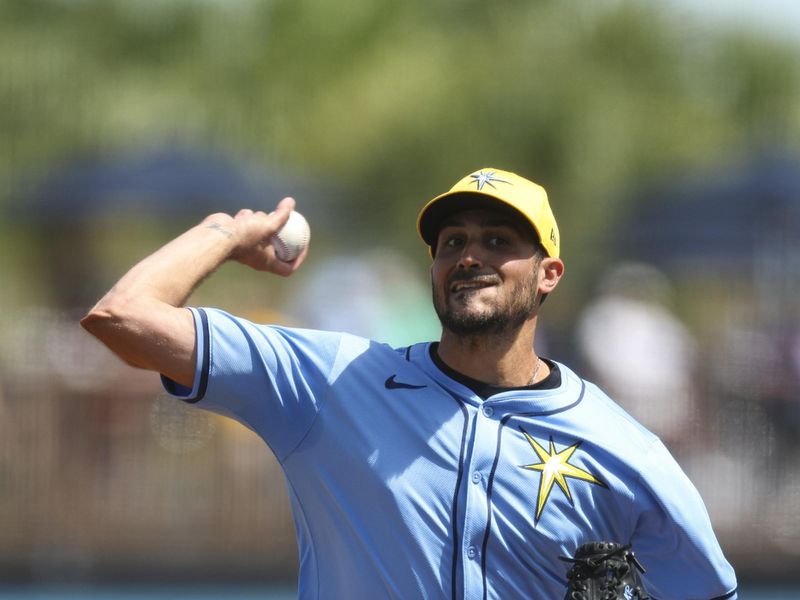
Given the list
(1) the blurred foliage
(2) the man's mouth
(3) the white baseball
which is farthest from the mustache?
(1) the blurred foliage

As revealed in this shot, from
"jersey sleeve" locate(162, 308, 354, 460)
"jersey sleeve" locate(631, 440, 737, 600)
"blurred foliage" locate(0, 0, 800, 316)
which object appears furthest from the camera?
"blurred foliage" locate(0, 0, 800, 316)

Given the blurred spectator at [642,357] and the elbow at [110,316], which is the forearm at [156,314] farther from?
the blurred spectator at [642,357]

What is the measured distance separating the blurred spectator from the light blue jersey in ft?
25.9

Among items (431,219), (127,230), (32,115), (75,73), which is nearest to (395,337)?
(431,219)

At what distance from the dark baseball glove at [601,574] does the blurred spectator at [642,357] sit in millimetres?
8223

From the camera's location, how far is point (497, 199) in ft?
13.8

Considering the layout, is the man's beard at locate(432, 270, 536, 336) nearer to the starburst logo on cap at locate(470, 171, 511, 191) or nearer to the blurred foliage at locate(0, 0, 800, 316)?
the starburst logo on cap at locate(470, 171, 511, 191)

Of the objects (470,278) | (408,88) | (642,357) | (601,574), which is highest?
(408,88)

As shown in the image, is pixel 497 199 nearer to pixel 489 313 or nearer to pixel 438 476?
pixel 489 313

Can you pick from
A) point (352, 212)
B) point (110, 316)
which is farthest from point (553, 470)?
point (352, 212)

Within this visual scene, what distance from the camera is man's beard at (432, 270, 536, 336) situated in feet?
13.6

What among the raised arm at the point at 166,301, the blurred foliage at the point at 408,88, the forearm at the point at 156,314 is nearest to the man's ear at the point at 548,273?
the raised arm at the point at 166,301

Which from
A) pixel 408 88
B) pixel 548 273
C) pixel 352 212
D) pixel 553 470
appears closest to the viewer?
pixel 553 470

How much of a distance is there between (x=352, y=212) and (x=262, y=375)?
1586 centimetres
